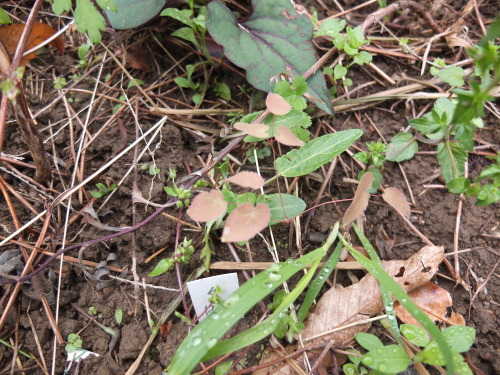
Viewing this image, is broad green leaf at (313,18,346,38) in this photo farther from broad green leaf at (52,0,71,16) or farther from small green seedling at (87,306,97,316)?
small green seedling at (87,306,97,316)

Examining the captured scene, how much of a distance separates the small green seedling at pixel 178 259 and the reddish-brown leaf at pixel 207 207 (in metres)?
0.31

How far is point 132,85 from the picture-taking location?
68.6 inches

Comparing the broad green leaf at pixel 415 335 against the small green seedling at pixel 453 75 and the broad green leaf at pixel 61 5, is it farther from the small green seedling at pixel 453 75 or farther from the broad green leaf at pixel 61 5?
the broad green leaf at pixel 61 5

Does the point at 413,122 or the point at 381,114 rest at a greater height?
the point at 413,122

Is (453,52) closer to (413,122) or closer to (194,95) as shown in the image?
(413,122)

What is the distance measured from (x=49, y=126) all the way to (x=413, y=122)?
1.45 m

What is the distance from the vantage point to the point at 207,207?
107cm

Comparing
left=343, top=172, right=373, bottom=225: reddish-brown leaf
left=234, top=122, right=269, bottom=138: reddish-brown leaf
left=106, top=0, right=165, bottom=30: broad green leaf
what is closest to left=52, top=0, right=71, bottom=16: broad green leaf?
left=106, top=0, right=165, bottom=30: broad green leaf

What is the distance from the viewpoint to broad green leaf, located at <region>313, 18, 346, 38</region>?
1675 millimetres

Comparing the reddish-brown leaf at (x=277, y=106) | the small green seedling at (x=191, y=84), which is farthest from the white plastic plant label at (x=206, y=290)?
the small green seedling at (x=191, y=84)

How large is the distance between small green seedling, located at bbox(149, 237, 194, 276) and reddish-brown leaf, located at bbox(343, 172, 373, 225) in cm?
56

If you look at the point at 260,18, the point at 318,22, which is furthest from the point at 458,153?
the point at 260,18

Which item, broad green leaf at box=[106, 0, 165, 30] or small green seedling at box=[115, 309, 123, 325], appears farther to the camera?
broad green leaf at box=[106, 0, 165, 30]

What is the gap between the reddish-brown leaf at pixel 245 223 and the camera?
1.00 m
